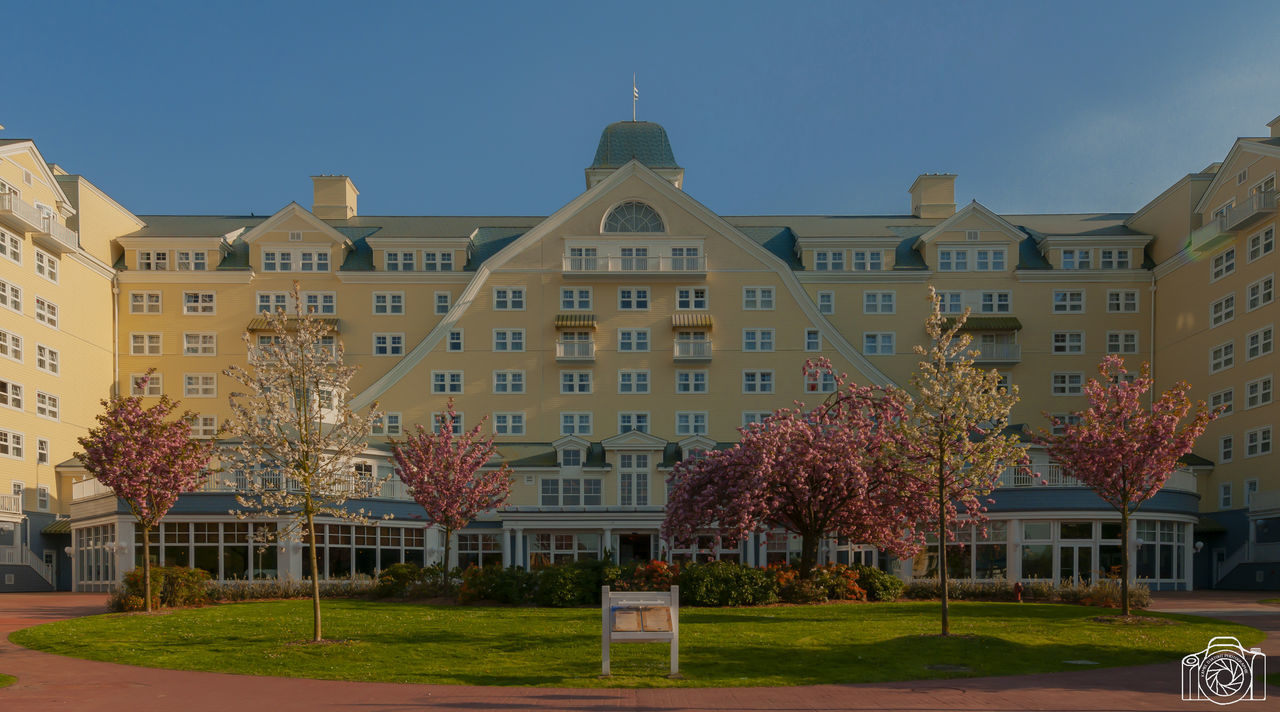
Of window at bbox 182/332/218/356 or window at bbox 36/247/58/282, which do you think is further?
window at bbox 182/332/218/356

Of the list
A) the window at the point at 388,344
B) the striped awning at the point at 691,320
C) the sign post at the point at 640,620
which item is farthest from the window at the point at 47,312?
the sign post at the point at 640,620

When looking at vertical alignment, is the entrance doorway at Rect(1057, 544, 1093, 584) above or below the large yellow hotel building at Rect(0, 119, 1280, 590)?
below

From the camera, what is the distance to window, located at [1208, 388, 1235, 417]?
49750 millimetres

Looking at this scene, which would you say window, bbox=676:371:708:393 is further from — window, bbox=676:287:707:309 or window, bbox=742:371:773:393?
window, bbox=676:287:707:309

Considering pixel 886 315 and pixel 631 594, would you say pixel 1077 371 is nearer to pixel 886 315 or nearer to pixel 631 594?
pixel 886 315

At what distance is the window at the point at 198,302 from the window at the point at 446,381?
1316 cm

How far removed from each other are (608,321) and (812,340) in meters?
10.5

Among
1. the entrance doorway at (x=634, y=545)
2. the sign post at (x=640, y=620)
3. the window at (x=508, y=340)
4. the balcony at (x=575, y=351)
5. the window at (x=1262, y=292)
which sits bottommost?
the entrance doorway at (x=634, y=545)

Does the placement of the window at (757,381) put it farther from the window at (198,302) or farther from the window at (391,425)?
the window at (198,302)

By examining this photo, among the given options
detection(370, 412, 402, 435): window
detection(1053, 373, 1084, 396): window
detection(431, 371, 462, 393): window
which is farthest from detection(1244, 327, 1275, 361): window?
detection(370, 412, 402, 435): window

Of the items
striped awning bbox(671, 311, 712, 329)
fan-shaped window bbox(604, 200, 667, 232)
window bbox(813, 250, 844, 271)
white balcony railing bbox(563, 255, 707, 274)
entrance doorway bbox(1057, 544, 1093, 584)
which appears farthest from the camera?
window bbox(813, 250, 844, 271)

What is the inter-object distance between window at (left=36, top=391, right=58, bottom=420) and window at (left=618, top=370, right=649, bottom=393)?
26977 millimetres

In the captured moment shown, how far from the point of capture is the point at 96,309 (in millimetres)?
55875

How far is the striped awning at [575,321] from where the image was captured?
181 ft
